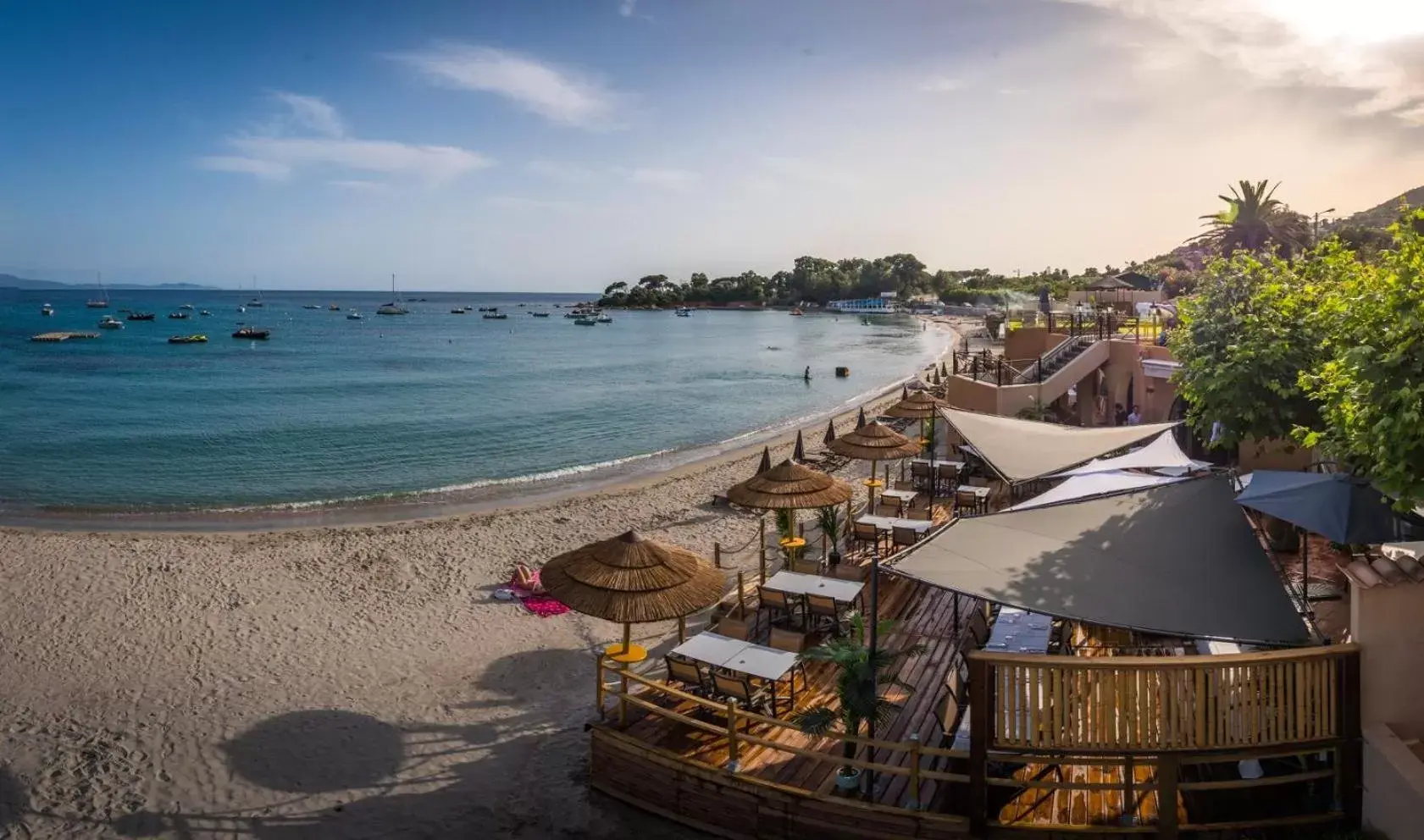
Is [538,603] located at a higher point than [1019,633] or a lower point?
lower

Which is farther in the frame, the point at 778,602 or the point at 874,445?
the point at 874,445

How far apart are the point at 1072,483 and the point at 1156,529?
2.68 m

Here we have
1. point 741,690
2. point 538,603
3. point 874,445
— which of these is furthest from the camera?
point 874,445

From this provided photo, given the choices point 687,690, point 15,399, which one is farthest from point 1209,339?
point 15,399

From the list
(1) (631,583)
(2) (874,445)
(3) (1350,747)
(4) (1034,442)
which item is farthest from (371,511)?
(3) (1350,747)

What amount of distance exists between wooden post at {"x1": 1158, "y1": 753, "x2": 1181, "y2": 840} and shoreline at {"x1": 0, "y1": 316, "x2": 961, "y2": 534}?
728 inches

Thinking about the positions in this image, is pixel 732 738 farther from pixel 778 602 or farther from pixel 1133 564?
pixel 778 602

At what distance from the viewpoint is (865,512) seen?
1716cm

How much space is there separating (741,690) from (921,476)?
11310mm

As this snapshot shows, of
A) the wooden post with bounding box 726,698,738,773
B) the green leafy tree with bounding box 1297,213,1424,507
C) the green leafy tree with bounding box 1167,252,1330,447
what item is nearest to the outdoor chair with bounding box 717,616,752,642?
the wooden post with bounding box 726,698,738,773

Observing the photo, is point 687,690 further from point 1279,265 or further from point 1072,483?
point 1279,265

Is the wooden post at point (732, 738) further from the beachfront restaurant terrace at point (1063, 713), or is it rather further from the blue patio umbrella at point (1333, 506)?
the blue patio umbrella at point (1333, 506)

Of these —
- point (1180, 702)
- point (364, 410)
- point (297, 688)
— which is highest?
point (1180, 702)

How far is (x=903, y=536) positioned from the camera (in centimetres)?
1410
